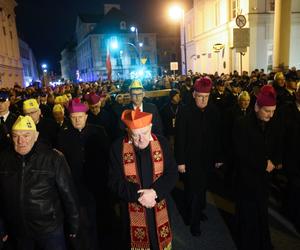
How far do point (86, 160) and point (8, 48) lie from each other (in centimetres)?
4004

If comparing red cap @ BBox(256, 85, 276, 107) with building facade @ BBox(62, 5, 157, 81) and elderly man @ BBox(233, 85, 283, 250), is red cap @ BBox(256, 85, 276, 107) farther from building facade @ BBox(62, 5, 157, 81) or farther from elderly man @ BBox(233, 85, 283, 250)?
building facade @ BBox(62, 5, 157, 81)

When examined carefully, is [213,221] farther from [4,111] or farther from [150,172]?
[4,111]

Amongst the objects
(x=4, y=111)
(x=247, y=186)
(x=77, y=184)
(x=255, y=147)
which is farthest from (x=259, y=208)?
(x=4, y=111)

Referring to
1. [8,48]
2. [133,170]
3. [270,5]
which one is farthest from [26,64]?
[133,170]

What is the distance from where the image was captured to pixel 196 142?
4.86 meters

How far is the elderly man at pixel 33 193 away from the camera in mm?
3201

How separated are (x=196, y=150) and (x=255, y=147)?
3.45 ft

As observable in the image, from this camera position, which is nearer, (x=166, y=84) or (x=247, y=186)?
(x=247, y=186)

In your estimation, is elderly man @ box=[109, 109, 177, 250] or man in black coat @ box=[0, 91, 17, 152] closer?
elderly man @ box=[109, 109, 177, 250]

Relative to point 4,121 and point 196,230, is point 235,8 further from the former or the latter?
point 196,230

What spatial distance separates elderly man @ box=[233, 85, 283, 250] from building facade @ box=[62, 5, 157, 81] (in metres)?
62.5

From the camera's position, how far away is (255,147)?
4.00 meters

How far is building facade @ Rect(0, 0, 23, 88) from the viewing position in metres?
35.7

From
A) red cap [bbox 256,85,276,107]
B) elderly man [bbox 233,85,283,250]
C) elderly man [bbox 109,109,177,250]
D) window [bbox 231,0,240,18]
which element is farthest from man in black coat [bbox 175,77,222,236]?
window [bbox 231,0,240,18]
